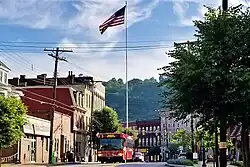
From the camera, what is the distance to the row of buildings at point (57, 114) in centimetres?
5681

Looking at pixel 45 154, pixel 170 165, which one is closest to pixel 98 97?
pixel 45 154

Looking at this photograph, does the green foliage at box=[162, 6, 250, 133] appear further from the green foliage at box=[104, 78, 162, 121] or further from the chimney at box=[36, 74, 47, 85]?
the green foliage at box=[104, 78, 162, 121]

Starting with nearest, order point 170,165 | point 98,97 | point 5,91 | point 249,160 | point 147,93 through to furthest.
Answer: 1. point 249,160
2. point 170,165
3. point 5,91
4. point 98,97
5. point 147,93

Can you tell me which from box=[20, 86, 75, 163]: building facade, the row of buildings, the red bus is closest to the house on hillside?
the row of buildings

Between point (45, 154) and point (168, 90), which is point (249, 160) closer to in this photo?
point (168, 90)

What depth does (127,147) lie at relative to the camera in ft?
203

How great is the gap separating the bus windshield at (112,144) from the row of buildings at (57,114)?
23.9ft

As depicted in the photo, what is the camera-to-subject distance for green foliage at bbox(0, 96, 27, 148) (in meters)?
41.5

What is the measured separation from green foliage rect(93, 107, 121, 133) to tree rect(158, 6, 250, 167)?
223 feet

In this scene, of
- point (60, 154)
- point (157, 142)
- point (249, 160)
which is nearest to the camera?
point (249, 160)

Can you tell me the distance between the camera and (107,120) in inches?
3575

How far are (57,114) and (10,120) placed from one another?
27.7m

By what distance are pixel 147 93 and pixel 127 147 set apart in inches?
2985

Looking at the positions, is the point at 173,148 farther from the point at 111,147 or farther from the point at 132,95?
the point at 111,147
